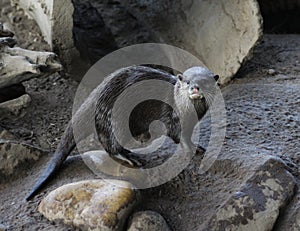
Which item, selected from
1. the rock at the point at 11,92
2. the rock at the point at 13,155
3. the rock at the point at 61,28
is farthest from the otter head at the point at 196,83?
the rock at the point at 61,28

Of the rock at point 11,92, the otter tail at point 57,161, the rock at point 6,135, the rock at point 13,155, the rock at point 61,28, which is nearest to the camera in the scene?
the otter tail at point 57,161

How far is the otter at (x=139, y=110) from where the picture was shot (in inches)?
81.0

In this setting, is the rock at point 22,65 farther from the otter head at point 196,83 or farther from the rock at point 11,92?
the otter head at point 196,83

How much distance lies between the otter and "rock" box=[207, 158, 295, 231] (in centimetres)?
32

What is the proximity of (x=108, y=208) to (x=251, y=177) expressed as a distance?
57 centimetres

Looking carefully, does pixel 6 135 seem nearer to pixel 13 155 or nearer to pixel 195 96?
pixel 13 155

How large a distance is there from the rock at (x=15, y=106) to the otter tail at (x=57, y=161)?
2.13ft

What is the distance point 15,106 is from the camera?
109 inches

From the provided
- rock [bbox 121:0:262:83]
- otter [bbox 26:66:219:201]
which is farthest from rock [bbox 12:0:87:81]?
otter [bbox 26:66:219:201]

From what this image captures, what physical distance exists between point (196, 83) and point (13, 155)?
832 millimetres

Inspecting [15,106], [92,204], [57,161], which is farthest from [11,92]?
[92,204]

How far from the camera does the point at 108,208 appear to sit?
187cm

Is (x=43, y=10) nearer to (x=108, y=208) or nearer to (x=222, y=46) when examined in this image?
(x=222, y=46)

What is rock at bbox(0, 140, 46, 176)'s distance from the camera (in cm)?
229
